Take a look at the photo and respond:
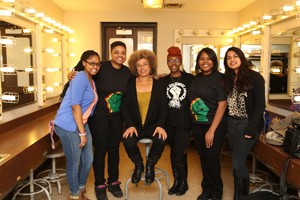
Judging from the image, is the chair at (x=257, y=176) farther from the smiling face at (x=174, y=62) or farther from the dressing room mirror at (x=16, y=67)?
the dressing room mirror at (x=16, y=67)

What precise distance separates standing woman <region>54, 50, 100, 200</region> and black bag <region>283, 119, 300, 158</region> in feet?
4.94

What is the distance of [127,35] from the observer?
16.1ft

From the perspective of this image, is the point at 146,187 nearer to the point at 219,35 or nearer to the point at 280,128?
the point at 280,128

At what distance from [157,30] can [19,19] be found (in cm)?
240

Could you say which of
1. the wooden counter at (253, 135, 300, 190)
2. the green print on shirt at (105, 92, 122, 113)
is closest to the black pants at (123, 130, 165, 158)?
the green print on shirt at (105, 92, 122, 113)

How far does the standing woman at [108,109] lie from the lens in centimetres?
258

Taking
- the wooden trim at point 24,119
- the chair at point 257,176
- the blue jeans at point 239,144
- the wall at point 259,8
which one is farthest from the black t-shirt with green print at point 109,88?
the wall at point 259,8

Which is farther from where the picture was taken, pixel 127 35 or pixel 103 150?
pixel 127 35

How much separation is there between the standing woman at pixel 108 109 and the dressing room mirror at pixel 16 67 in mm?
791

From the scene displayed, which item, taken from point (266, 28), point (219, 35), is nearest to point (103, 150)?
point (266, 28)

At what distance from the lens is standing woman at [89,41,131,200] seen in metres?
2.58

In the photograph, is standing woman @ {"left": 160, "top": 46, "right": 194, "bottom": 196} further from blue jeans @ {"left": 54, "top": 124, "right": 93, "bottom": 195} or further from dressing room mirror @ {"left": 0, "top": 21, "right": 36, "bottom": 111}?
dressing room mirror @ {"left": 0, "top": 21, "right": 36, "bottom": 111}

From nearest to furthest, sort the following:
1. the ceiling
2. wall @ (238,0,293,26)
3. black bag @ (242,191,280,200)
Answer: black bag @ (242,191,280,200)
wall @ (238,0,293,26)
the ceiling

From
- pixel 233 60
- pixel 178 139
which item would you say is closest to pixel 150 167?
pixel 178 139
